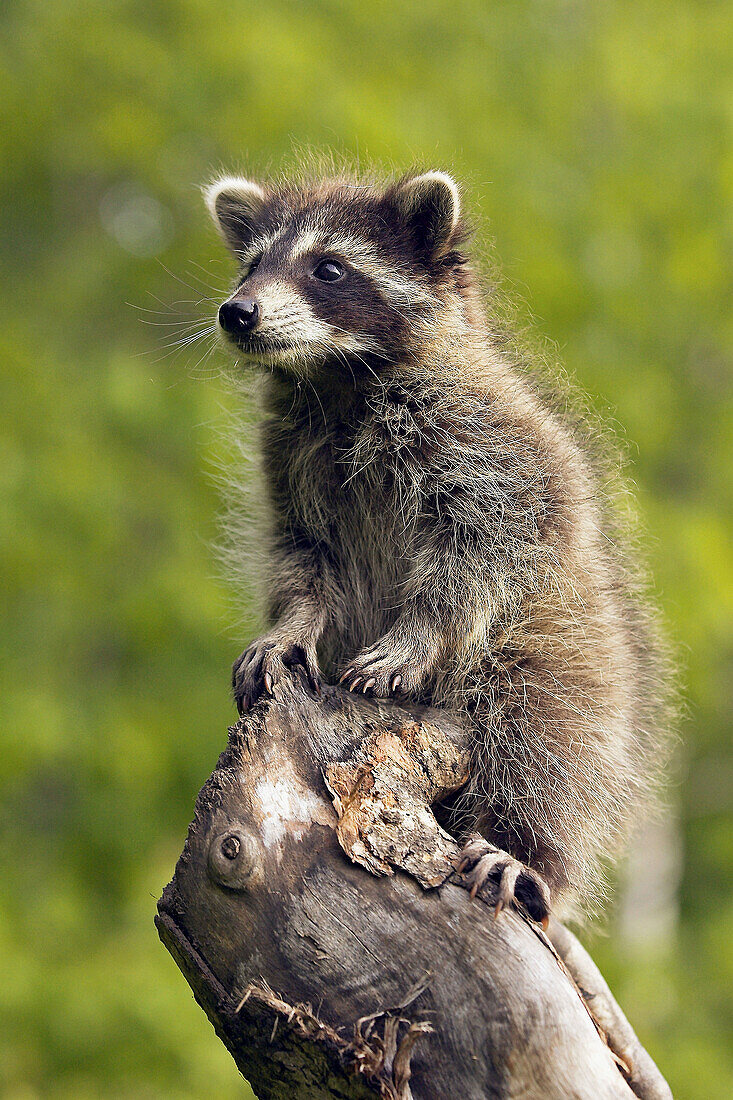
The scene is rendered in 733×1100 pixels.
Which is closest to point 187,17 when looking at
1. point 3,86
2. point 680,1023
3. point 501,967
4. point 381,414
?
point 3,86

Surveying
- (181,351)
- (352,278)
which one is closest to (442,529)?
(352,278)

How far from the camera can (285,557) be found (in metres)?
3.78

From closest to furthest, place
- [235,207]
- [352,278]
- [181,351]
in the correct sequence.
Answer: [352,278] → [235,207] → [181,351]

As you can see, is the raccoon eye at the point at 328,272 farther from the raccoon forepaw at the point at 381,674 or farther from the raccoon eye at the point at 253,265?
the raccoon forepaw at the point at 381,674

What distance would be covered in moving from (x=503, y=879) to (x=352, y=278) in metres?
2.00

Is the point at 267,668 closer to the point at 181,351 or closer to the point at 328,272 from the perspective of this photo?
the point at 328,272

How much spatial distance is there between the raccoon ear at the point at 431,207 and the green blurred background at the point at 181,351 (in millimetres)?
1841

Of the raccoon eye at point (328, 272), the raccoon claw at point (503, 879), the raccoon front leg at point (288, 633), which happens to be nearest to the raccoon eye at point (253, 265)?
the raccoon eye at point (328, 272)

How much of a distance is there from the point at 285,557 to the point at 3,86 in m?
4.04

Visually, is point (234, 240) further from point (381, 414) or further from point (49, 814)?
point (49, 814)

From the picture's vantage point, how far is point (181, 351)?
203 inches

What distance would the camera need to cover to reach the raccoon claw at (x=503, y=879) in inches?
98.2

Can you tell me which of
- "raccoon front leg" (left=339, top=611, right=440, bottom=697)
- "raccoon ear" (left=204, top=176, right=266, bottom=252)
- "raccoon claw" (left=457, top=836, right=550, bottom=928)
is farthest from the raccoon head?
"raccoon claw" (left=457, top=836, right=550, bottom=928)

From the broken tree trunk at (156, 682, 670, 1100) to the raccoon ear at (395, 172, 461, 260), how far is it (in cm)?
185
